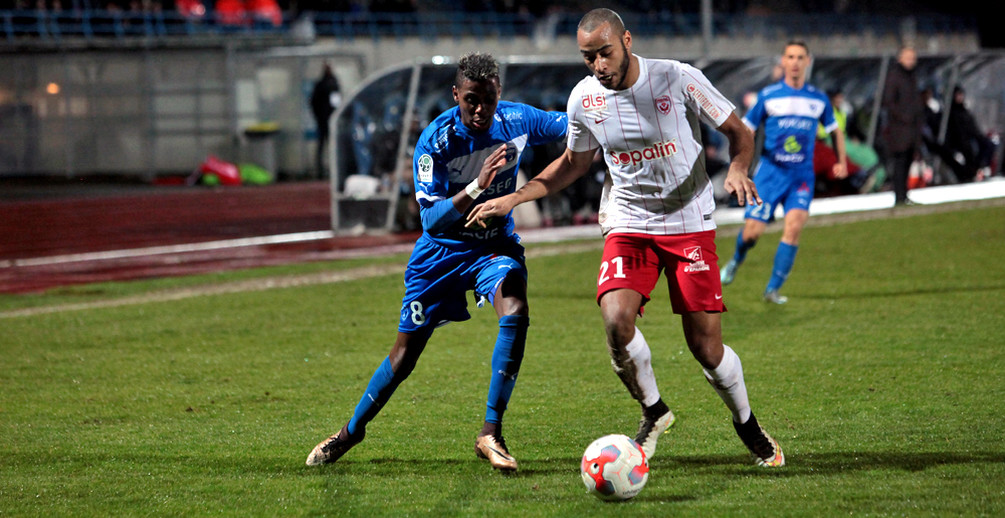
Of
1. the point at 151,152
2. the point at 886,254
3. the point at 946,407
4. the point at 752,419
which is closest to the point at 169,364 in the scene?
the point at 752,419

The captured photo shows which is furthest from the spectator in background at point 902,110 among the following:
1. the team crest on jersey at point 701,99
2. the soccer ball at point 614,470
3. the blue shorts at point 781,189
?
Answer: the soccer ball at point 614,470

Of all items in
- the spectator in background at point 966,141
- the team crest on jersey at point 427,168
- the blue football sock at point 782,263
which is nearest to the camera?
the team crest on jersey at point 427,168

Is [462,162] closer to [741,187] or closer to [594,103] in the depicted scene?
[594,103]

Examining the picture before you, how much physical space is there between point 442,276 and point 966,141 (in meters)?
19.2

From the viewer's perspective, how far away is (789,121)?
9500 millimetres

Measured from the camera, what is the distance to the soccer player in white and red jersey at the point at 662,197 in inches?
185

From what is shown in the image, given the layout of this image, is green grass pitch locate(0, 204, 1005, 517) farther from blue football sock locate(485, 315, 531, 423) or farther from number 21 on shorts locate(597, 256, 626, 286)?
number 21 on shorts locate(597, 256, 626, 286)

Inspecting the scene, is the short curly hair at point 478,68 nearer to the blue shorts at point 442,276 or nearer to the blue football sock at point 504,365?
the blue shorts at point 442,276

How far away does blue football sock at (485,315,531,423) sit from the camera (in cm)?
494

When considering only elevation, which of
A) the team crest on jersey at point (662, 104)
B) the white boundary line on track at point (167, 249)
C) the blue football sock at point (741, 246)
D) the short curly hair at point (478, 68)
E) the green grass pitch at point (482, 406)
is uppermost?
the short curly hair at point (478, 68)

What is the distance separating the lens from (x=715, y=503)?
13.9 ft

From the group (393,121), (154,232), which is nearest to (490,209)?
(393,121)

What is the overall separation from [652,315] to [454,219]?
4.54 metres

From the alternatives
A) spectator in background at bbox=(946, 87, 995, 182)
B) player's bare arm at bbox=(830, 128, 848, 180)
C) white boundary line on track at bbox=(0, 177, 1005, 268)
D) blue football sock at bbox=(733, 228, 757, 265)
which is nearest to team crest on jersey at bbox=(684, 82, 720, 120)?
blue football sock at bbox=(733, 228, 757, 265)
